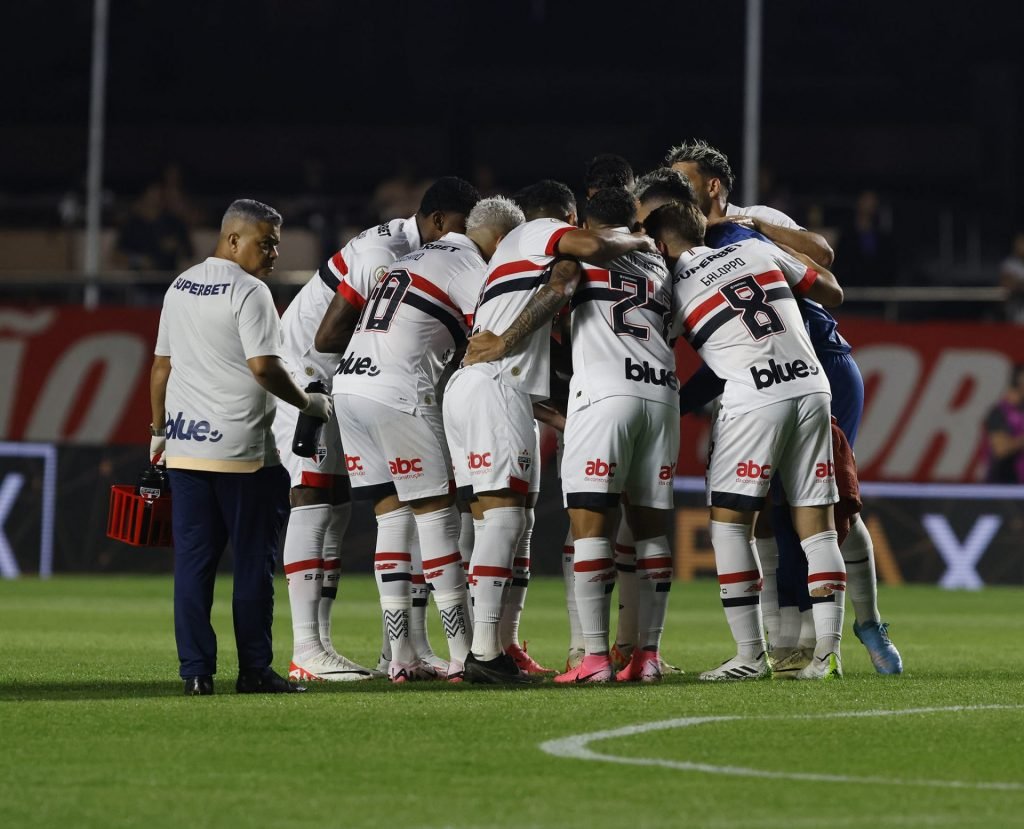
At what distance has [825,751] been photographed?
6.05m

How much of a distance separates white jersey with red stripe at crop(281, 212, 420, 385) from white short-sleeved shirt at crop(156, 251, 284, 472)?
1180 millimetres

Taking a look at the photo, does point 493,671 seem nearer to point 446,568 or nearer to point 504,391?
point 446,568

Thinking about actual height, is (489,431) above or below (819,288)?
below

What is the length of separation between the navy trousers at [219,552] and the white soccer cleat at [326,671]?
92 cm

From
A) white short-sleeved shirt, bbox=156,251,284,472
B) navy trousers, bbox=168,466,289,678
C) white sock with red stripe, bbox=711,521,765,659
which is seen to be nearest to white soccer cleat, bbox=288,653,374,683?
navy trousers, bbox=168,466,289,678

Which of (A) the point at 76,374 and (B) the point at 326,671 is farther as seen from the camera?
(A) the point at 76,374

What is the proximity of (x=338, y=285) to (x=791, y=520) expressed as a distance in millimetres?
2494

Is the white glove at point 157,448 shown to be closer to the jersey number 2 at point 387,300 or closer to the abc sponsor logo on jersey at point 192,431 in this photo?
the abc sponsor logo on jersey at point 192,431

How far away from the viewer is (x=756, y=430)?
27.1ft

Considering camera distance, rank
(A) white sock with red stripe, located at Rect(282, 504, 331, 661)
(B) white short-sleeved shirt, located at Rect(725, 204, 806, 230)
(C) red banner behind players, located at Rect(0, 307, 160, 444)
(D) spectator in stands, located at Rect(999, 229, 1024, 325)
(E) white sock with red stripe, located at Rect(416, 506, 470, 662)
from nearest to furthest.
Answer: (E) white sock with red stripe, located at Rect(416, 506, 470, 662) → (A) white sock with red stripe, located at Rect(282, 504, 331, 661) → (B) white short-sleeved shirt, located at Rect(725, 204, 806, 230) → (C) red banner behind players, located at Rect(0, 307, 160, 444) → (D) spectator in stands, located at Rect(999, 229, 1024, 325)

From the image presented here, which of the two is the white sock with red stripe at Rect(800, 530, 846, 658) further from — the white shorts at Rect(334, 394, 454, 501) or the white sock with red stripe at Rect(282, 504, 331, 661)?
the white sock with red stripe at Rect(282, 504, 331, 661)

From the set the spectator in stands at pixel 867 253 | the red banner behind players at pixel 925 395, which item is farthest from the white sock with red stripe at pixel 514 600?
the spectator in stands at pixel 867 253

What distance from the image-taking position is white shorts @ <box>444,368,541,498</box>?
8.24 m

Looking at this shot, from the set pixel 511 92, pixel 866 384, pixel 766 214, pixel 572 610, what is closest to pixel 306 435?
pixel 572 610
